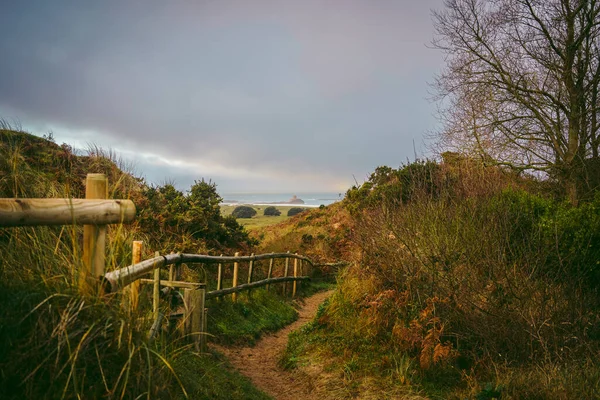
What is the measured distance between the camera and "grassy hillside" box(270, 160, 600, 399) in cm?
554

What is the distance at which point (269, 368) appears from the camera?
714 centimetres

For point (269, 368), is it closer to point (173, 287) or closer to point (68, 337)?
point (173, 287)

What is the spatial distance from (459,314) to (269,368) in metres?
3.32

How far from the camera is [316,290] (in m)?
16.1

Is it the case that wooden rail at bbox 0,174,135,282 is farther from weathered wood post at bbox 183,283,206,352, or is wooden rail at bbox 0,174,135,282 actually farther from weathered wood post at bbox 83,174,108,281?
weathered wood post at bbox 183,283,206,352

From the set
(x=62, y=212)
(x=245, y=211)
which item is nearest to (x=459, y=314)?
(x=62, y=212)

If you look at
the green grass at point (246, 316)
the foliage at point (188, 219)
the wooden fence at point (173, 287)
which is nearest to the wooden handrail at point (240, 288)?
the wooden fence at point (173, 287)

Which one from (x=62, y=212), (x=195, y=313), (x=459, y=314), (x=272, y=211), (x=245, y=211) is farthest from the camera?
(x=272, y=211)

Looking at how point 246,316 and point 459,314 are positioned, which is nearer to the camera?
point 459,314

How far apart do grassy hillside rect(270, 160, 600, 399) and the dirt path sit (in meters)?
0.26

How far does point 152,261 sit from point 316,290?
1197 centimetres

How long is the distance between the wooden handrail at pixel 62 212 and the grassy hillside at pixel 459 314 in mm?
4100

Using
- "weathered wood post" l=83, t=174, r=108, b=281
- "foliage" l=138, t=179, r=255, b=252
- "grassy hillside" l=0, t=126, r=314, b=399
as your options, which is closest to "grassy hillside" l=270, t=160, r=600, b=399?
"grassy hillside" l=0, t=126, r=314, b=399

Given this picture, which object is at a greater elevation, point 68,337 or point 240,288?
point 68,337
